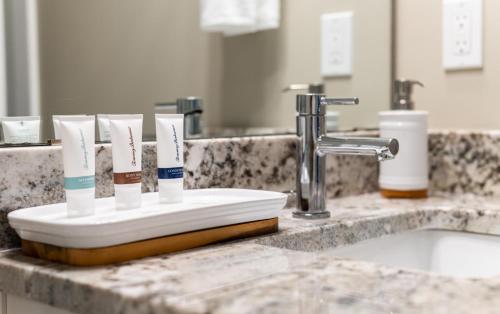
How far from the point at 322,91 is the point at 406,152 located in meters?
0.22

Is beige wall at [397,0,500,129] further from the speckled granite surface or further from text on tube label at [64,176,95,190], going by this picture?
text on tube label at [64,176,95,190]

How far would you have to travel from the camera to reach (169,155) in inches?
30.3

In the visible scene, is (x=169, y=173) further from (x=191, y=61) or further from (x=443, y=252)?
(x=443, y=252)

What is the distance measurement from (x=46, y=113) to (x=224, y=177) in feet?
0.93

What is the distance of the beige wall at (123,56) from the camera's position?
83 centimetres

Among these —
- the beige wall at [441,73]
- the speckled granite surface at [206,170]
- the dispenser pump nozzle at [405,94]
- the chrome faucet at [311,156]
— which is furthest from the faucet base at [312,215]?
the beige wall at [441,73]

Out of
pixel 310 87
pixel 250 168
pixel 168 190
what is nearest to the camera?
pixel 168 190

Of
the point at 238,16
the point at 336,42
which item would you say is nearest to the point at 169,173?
the point at 238,16

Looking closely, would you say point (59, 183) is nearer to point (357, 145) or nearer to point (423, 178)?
point (357, 145)

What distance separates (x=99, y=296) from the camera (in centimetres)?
56

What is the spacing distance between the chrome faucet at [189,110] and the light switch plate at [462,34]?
1.66 ft

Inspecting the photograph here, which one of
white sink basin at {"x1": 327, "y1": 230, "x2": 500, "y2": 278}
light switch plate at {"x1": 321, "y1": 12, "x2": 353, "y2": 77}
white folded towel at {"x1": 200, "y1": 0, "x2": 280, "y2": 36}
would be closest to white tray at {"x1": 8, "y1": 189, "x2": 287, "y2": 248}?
white sink basin at {"x1": 327, "y1": 230, "x2": 500, "y2": 278}

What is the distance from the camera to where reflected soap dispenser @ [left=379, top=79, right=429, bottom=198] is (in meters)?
1.14

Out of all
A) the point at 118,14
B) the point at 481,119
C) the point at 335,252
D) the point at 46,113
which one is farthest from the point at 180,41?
the point at 481,119
